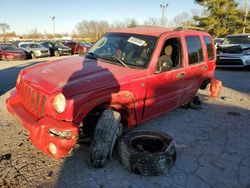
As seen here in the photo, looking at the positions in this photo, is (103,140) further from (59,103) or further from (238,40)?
(238,40)

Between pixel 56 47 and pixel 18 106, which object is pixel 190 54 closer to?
pixel 18 106

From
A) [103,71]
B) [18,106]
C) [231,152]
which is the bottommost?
[231,152]

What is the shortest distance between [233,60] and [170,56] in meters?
9.42

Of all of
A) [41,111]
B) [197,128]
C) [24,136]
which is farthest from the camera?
[197,128]

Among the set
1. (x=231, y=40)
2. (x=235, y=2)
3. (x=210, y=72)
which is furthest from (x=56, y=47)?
(x=235, y=2)

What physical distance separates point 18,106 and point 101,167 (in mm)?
1678

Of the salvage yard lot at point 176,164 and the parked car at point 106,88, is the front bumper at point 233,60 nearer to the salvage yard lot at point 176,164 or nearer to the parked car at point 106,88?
the salvage yard lot at point 176,164

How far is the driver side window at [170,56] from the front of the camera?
421 centimetres

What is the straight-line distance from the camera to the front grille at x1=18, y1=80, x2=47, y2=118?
3.32 m

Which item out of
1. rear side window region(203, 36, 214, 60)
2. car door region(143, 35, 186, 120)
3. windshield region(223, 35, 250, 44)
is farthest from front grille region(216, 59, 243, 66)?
car door region(143, 35, 186, 120)

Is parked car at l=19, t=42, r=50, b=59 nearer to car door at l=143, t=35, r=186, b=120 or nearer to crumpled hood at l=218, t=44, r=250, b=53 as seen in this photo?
crumpled hood at l=218, t=44, r=250, b=53

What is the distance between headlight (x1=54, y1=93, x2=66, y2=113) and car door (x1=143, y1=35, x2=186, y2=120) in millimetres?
1570

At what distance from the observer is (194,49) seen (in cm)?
524

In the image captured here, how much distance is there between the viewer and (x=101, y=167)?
135 inches
